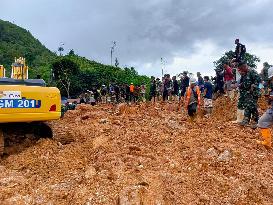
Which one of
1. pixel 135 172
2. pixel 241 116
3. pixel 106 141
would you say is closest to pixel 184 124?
pixel 241 116

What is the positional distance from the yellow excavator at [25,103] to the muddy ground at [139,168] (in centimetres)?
52

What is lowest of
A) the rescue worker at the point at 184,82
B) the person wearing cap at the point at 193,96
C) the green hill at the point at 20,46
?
the person wearing cap at the point at 193,96

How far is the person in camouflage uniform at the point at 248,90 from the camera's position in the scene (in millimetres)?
10344

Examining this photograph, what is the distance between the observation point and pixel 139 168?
6.63m

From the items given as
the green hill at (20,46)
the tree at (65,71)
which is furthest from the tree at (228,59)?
the green hill at (20,46)

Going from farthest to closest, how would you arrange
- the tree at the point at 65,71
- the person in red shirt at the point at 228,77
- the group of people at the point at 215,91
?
1. the tree at the point at 65,71
2. the person in red shirt at the point at 228,77
3. the group of people at the point at 215,91

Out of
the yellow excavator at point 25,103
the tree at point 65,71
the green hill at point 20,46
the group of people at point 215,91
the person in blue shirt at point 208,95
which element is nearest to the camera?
the yellow excavator at point 25,103

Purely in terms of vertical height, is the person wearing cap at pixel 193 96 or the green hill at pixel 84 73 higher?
the green hill at pixel 84 73

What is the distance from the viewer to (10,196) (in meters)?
5.87

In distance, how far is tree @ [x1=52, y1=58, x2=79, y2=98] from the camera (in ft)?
123

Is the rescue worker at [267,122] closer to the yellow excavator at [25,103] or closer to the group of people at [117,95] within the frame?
the yellow excavator at [25,103]

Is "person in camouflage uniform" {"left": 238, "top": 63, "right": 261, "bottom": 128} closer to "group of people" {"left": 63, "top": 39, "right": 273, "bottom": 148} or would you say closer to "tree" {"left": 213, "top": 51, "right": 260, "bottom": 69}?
"group of people" {"left": 63, "top": 39, "right": 273, "bottom": 148}

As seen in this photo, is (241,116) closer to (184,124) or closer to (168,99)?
(184,124)

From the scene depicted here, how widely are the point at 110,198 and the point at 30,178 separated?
1667 mm
